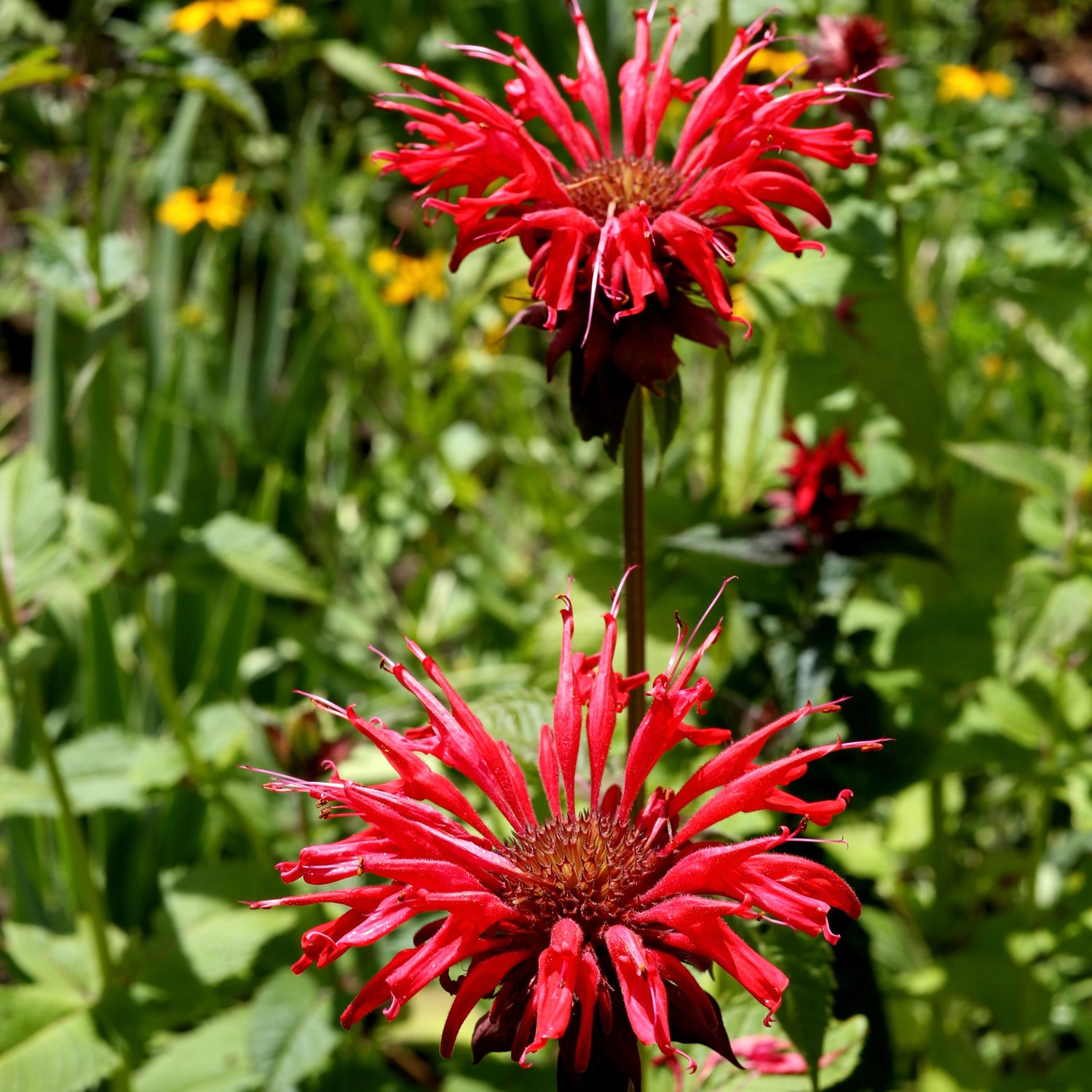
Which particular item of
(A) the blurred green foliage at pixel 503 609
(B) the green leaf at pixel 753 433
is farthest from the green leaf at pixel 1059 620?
(B) the green leaf at pixel 753 433

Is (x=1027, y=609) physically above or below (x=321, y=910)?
above

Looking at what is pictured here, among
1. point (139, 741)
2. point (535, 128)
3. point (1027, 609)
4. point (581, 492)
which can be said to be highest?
point (535, 128)

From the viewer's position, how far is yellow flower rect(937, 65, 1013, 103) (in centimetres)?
206

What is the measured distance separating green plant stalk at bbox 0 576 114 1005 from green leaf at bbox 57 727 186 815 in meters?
0.06

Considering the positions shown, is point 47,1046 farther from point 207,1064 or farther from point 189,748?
point 189,748

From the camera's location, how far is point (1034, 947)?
46.2 inches

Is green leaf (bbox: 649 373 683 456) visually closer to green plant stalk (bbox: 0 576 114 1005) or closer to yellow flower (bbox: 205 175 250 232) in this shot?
green plant stalk (bbox: 0 576 114 1005)

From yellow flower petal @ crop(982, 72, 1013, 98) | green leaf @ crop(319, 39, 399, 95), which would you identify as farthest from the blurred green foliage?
green leaf @ crop(319, 39, 399, 95)

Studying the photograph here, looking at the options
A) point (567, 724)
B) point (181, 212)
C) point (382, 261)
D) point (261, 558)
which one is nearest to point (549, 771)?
point (567, 724)

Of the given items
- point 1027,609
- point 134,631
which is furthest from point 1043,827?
point 134,631

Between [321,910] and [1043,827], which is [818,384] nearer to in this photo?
[1043,827]

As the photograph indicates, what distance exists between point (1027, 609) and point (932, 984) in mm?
404

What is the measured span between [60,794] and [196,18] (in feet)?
4.95

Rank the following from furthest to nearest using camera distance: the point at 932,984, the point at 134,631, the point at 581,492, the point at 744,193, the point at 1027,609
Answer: the point at 581,492
the point at 134,631
the point at 932,984
the point at 1027,609
the point at 744,193
